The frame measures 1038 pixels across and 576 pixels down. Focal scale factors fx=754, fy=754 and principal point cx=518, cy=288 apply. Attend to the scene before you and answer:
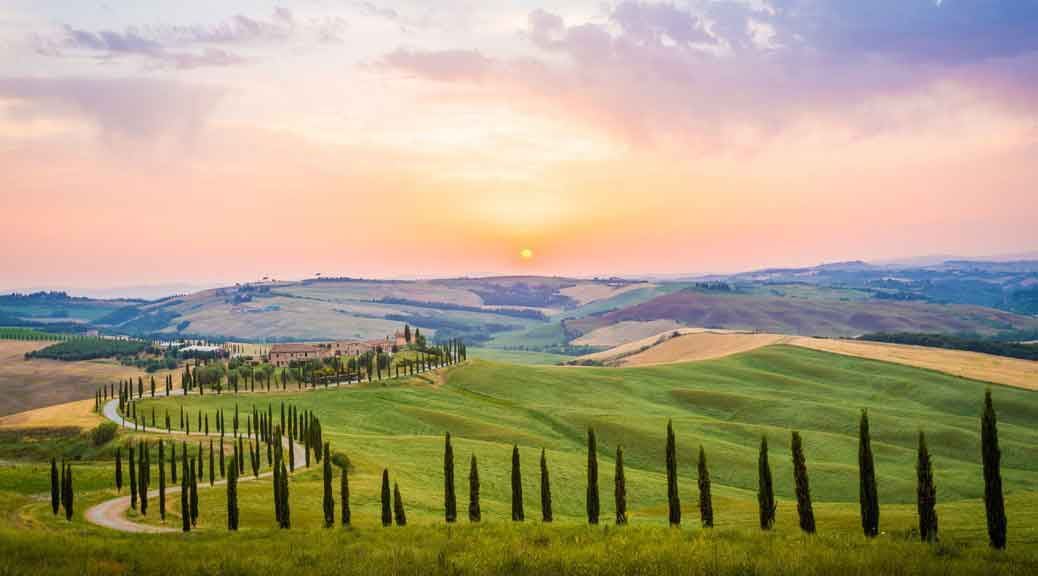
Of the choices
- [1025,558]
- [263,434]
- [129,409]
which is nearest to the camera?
[1025,558]

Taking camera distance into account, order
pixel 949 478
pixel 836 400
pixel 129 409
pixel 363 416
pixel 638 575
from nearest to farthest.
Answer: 1. pixel 638 575
2. pixel 949 478
3. pixel 363 416
4. pixel 129 409
5. pixel 836 400

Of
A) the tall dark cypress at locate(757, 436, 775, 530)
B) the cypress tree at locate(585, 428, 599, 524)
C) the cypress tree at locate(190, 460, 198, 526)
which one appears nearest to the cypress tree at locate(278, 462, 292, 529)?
the cypress tree at locate(190, 460, 198, 526)

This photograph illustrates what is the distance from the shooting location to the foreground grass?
27.5m

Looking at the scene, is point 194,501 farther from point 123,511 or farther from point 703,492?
point 703,492

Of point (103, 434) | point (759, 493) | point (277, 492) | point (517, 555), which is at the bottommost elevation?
point (103, 434)

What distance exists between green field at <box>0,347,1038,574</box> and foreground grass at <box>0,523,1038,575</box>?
6.0 inches

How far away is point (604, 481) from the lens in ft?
322

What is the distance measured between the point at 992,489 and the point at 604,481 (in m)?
61.5

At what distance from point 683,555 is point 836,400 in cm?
16418

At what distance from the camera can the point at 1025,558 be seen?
29.4 m

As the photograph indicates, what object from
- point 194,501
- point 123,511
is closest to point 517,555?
point 194,501

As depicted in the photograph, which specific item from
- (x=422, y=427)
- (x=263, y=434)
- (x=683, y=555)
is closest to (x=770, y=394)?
(x=422, y=427)

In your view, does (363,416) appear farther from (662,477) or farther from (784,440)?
(784,440)

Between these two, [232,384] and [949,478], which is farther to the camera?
[232,384]
